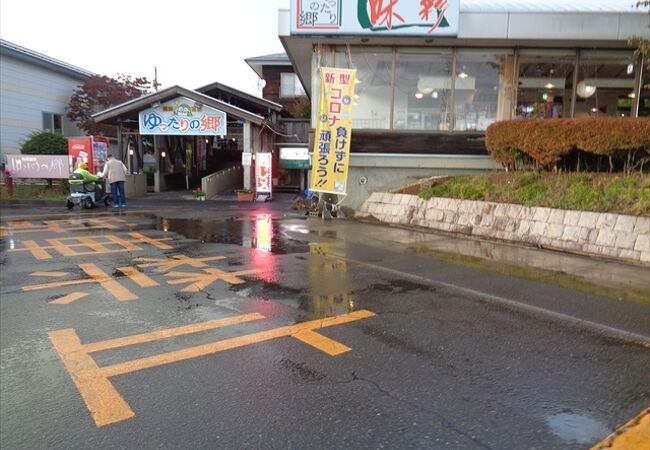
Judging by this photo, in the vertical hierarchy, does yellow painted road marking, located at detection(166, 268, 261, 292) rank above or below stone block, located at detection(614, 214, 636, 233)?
below

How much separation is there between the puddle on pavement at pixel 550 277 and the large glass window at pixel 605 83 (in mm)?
8265

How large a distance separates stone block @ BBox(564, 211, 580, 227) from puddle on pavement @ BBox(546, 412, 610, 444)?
623 cm

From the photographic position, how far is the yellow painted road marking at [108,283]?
18.3 ft

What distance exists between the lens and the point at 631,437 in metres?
2.87

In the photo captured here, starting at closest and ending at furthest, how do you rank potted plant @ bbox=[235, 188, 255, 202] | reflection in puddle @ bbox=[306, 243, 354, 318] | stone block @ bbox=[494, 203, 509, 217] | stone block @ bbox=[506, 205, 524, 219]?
reflection in puddle @ bbox=[306, 243, 354, 318]
stone block @ bbox=[506, 205, 524, 219]
stone block @ bbox=[494, 203, 509, 217]
potted plant @ bbox=[235, 188, 255, 202]

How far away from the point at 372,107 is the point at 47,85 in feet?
63.3

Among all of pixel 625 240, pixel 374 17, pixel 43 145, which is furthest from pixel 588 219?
pixel 43 145

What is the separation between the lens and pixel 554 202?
30.1 feet

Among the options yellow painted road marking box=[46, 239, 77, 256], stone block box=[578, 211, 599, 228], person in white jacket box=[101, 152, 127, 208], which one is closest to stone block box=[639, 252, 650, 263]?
stone block box=[578, 211, 599, 228]

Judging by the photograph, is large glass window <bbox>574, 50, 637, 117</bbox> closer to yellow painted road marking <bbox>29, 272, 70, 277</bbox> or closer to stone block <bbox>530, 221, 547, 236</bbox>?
stone block <bbox>530, 221, 547, 236</bbox>

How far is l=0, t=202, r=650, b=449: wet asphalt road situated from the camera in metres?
2.91

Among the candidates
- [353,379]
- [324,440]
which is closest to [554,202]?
[353,379]

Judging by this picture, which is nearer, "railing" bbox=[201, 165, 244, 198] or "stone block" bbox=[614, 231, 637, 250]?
"stone block" bbox=[614, 231, 637, 250]

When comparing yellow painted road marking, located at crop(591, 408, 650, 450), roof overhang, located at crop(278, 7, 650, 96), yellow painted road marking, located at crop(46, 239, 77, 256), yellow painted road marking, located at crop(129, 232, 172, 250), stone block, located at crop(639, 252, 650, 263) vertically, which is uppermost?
roof overhang, located at crop(278, 7, 650, 96)
